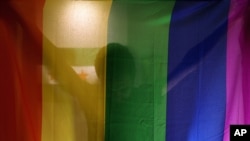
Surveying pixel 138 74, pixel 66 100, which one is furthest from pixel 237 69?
pixel 66 100

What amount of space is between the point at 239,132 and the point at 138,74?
507 millimetres

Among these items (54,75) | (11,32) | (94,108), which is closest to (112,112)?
(94,108)

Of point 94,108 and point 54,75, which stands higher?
point 54,75

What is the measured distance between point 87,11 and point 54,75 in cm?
31

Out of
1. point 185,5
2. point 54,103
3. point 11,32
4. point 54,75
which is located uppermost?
point 185,5

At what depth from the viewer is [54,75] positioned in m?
1.51

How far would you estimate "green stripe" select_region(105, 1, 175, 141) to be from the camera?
151 cm

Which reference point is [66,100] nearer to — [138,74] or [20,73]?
[20,73]

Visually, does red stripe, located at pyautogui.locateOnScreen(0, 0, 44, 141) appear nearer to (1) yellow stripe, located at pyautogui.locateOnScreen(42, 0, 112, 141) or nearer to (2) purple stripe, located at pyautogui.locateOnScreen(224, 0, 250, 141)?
(1) yellow stripe, located at pyautogui.locateOnScreen(42, 0, 112, 141)

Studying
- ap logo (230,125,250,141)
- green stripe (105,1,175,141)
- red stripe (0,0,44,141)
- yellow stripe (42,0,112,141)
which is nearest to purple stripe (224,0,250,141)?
ap logo (230,125,250,141)

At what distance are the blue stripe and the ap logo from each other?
0.17 feet

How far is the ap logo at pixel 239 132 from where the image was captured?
5.05ft

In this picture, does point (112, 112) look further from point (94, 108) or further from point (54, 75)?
point (54, 75)

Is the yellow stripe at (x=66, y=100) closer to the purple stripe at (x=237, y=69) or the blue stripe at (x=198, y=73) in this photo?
the blue stripe at (x=198, y=73)
